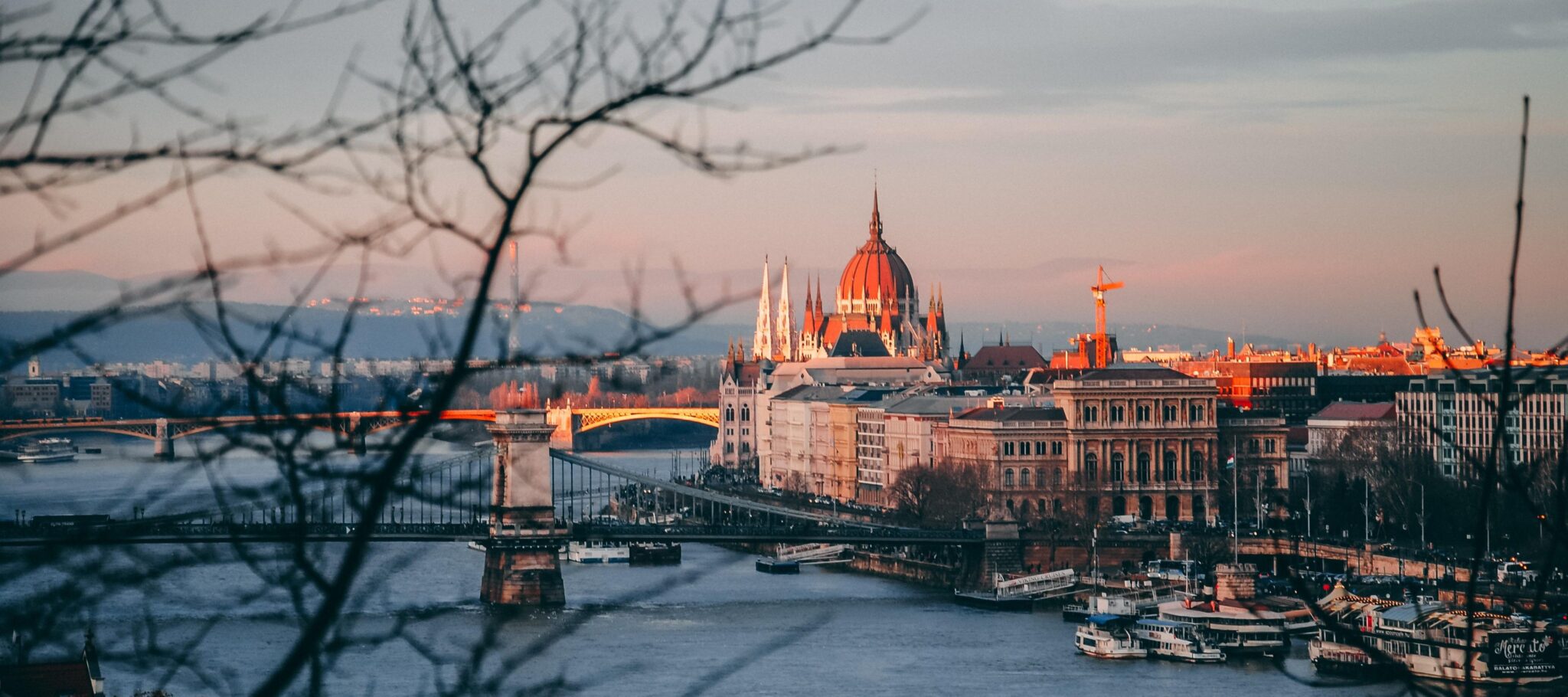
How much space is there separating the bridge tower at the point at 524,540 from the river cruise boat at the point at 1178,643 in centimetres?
842

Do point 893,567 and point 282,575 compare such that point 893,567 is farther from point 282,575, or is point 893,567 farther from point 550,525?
point 282,575

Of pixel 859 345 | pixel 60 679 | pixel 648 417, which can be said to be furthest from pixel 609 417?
pixel 60 679

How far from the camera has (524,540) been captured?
35.2 metres

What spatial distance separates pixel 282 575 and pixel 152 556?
76cm

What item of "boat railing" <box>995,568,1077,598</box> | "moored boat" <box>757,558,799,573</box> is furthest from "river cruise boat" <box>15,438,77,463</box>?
"boat railing" <box>995,568,1077,598</box>

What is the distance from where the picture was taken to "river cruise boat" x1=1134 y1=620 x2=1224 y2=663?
3086 cm

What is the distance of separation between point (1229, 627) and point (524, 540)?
10.0 meters

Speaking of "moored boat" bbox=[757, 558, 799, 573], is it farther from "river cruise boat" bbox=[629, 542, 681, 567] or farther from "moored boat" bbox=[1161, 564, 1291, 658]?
"moored boat" bbox=[1161, 564, 1291, 658]

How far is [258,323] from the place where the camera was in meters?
3.89

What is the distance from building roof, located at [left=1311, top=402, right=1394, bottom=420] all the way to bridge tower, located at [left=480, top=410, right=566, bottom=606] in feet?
72.9

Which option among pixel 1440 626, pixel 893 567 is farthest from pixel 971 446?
pixel 1440 626

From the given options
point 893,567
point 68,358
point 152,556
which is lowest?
point 893,567

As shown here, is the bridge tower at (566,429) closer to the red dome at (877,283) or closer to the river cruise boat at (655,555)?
the red dome at (877,283)

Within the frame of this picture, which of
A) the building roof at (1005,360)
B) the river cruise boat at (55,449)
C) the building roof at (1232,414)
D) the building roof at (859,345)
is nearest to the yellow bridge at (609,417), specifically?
the building roof at (859,345)
